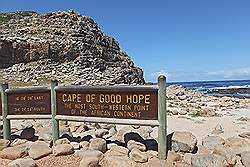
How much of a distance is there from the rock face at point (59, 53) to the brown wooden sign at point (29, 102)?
57.5 feet

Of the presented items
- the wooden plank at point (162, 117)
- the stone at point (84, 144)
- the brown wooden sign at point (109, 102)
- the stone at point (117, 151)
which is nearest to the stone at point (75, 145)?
the stone at point (84, 144)

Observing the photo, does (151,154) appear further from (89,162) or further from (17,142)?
(17,142)

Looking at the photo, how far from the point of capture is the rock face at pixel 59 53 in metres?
29.2

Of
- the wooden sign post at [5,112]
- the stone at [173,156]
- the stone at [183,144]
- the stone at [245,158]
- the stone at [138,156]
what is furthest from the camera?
the wooden sign post at [5,112]

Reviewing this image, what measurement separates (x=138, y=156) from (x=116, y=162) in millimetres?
541

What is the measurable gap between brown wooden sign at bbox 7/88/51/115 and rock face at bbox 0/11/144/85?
1751 cm

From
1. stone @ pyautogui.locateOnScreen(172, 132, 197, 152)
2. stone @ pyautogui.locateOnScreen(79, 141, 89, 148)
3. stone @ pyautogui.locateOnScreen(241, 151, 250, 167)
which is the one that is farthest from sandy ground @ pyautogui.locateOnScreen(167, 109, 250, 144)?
stone @ pyautogui.locateOnScreen(79, 141, 89, 148)

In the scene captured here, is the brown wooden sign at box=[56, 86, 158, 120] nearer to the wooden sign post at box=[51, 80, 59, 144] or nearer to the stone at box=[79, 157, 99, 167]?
the wooden sign post at box=[51, 80, 59, 144]

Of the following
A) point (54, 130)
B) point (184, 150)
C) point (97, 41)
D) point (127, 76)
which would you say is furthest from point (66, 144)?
point (97, 41)

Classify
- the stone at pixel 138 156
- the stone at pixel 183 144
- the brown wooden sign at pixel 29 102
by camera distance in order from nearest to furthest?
the stone at pixel 138 156
the stone at pixel 183 144
the brown wooden sign at pixel 29 102

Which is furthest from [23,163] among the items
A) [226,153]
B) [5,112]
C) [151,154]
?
[226,153]

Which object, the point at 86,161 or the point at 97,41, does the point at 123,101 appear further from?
the point at 97,41

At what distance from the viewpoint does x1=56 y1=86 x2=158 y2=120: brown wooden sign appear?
6.77 m

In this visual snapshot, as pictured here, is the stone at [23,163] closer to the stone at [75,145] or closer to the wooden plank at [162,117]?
the stone at [75,145]
